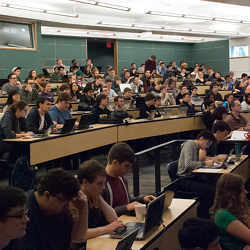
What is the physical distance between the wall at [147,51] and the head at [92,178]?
19187 mm

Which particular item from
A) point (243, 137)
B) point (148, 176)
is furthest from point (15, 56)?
point (243, 137)

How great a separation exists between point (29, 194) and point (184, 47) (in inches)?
928

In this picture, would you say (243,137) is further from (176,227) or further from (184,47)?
(184,47)

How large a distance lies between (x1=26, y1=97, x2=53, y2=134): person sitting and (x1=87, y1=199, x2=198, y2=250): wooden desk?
3555 mm

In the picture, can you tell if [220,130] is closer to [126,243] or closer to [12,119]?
[12,119]

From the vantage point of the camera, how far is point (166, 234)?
11.3 ft

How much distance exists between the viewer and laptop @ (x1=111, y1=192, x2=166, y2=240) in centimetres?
302

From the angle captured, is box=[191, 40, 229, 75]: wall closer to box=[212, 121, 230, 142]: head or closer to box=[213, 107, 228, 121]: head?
box=[213, 107, 228, 121]: head

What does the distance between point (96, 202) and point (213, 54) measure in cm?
2288

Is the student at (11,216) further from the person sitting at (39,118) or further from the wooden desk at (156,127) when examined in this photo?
the wooden desk at (156,127)

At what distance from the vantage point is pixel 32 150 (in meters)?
6.36

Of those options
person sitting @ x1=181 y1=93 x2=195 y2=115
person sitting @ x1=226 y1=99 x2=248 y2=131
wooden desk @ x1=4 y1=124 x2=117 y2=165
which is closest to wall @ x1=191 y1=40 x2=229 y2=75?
person sitting @ x1=181 y1=93 x2=195 y2=115

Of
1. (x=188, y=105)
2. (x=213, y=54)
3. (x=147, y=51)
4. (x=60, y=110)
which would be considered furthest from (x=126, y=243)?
(x=213, y=54)

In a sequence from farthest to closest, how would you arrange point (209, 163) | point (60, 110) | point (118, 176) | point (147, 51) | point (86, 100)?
point (147, 51) < point (86, 100) < point (60, 110) < point (209, 163) < point (118, 176)
